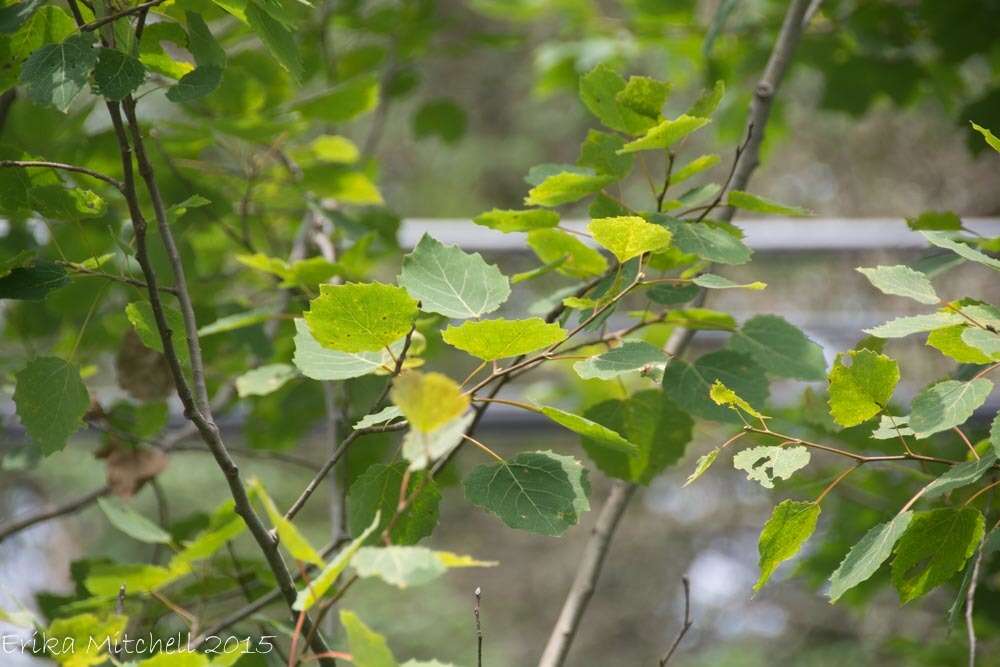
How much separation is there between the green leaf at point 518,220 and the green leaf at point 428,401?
0.83ft

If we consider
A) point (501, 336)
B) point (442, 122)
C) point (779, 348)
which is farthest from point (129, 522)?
point (442, 122)

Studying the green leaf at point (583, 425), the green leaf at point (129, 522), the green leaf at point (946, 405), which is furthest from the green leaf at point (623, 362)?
the green leaf at point (129, 522)

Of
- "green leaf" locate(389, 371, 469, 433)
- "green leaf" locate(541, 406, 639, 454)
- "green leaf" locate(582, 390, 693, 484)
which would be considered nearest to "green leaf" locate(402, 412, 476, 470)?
"green leaf" locate(389, 371, 469, 433)

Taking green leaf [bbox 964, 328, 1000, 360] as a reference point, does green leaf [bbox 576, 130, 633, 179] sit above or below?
above

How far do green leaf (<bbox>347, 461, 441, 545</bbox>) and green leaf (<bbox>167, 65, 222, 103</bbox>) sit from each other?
23 cm

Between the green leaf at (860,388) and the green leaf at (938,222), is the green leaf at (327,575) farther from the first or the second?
the green leaf at (938,222)

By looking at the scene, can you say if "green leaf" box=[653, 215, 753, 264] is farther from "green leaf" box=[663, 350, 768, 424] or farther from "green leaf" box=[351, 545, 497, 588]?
"green leaf" box=[351, 545, 497, 588]

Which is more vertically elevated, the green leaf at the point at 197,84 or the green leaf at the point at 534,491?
the green leaf at the point at 197,84

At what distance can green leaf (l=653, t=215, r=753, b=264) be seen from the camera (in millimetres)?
594

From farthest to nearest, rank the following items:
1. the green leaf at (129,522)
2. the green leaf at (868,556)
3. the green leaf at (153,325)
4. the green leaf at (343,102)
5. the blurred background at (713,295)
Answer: the blurred background at (713,295), the green leaf at (343,102), the green leaf at (129,522), the green leaf at (153,325), the green leaf at (868,556)

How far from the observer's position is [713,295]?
9.52 ft

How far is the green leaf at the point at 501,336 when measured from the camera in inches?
20.3

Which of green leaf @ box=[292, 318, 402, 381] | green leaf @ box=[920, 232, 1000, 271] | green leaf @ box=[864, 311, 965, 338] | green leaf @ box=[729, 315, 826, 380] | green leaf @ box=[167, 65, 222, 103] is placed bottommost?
green leaf @ box=[729, 315, 826, 380]

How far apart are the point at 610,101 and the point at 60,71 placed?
0.32 metres
